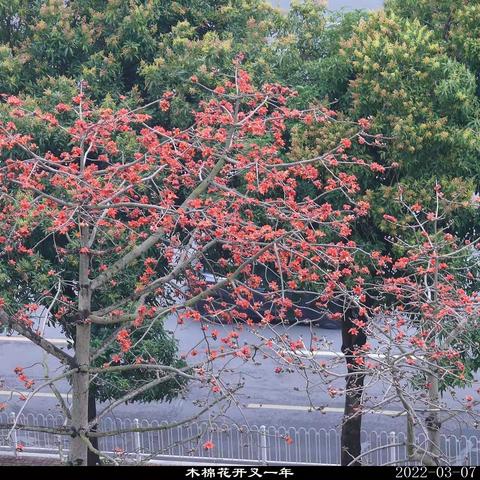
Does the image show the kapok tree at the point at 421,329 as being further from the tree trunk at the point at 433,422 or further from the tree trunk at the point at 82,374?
the tree trunk at the point at 82,374

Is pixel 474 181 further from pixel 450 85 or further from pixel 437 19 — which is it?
pixel 437 19

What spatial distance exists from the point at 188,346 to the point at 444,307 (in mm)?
8979

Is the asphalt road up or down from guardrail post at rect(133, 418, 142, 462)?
up

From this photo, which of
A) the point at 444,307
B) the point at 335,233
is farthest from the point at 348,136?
the point at 444,307

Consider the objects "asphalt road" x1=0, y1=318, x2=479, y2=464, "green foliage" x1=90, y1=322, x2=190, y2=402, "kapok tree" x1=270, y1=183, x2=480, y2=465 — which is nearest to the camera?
"kapok tree" x1=270, y1=183, x2=480, y2=465

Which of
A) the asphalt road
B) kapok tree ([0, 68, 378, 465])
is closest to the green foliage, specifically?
kapok tree ([0, 68, 378, 465])

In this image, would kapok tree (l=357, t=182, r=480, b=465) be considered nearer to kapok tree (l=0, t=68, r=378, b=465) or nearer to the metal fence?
kapok tree (l=0, t=68, r=378, b=465)

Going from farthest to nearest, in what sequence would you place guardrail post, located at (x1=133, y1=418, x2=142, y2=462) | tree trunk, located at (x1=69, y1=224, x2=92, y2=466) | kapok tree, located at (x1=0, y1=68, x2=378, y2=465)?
guardrail post, located at (x1=133, y1=418, x2=142, y2=462), tree trunk, located at (x1=69, y1=224, x2=92, y2=466), kapok tree, located at (x1=0, y1=68, x2=378, y2=465)

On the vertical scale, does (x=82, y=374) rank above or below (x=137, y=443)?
above

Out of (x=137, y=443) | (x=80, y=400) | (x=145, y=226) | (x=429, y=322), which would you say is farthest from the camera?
(x=137, y=443)

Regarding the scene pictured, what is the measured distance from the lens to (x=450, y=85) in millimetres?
8492

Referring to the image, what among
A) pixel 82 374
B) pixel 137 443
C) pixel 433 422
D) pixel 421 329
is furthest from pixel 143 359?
pixel 433 422

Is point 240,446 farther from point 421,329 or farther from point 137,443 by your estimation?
point 421,329

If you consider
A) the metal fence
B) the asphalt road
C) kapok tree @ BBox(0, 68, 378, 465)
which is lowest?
the metal fence
